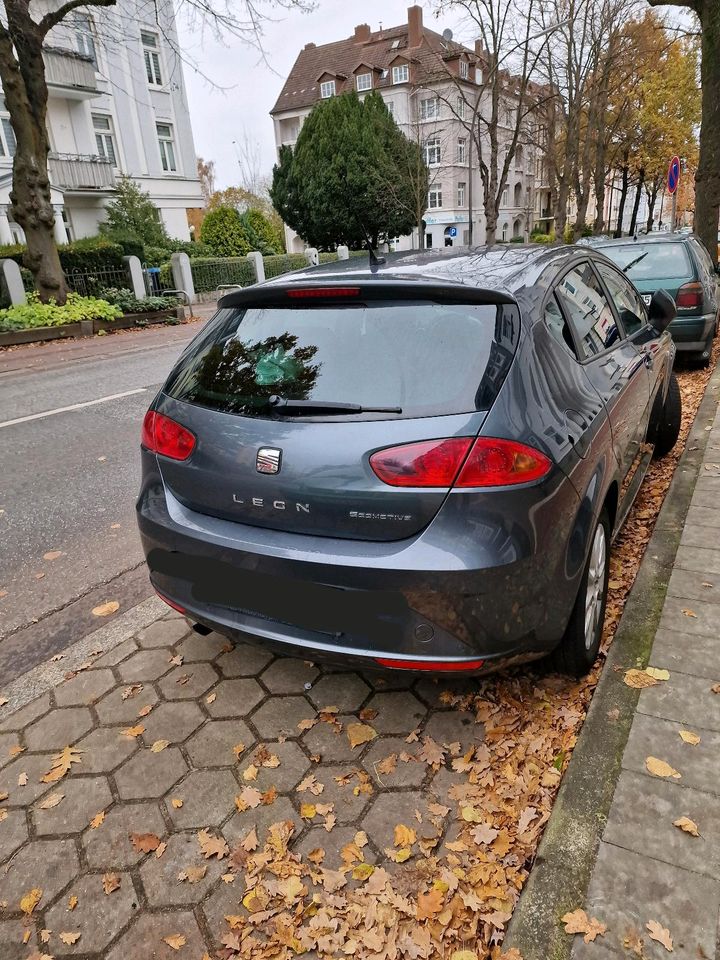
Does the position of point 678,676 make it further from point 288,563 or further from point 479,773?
point 288,563

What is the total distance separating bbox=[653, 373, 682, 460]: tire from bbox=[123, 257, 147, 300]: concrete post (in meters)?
17.2

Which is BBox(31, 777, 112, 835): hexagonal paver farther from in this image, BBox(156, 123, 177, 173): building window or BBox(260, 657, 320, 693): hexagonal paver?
BBox(156, 123, 177, 173): building window

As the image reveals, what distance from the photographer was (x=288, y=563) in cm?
218

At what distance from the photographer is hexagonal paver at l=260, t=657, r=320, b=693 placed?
278cm

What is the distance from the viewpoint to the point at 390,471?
2.03 metres

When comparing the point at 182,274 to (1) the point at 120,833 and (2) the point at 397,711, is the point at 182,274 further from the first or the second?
(1) the point at 120,833

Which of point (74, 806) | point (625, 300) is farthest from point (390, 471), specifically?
point (625, 300)

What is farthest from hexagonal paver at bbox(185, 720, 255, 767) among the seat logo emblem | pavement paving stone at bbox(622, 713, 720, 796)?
pavement paving stone at bbox(622, 713, 720, 796)

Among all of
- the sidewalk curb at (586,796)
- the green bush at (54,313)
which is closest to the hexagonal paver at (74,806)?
the sidewalk curb at (586,796)

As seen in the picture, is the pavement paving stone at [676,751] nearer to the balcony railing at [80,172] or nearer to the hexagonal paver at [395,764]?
the hexagonal paver at [395,764]

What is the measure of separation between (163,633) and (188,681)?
1.50 feet

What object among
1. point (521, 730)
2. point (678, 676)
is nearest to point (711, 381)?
point (678, 676)

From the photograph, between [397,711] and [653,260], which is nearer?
[397,711]

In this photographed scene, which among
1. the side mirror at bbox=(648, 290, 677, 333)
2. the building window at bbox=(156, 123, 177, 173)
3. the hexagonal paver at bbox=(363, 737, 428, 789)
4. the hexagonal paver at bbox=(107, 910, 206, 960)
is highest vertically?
the building window at bbox=(156, 123, 177, 173)
